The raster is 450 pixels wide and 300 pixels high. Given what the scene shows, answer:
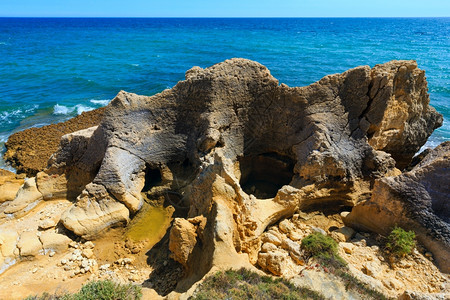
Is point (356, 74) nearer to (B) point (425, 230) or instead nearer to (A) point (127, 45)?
(B) point (425, 230)

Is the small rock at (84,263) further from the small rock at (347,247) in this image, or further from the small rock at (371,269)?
the small rock at (371,269)

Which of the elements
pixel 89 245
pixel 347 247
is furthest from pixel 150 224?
pixel 347 247

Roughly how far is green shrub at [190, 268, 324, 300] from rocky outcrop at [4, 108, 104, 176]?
13153 mm

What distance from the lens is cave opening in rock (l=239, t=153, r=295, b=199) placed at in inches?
418

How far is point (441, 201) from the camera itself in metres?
7.12

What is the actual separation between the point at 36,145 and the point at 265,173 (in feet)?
45.2

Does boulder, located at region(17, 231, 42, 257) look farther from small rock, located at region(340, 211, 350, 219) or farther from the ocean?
the ocean

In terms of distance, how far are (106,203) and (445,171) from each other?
364 inches

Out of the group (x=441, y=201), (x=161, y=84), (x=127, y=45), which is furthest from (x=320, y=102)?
(x=127, y=45)

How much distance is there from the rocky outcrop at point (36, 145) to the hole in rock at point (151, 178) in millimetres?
7554

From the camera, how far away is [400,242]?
714cm

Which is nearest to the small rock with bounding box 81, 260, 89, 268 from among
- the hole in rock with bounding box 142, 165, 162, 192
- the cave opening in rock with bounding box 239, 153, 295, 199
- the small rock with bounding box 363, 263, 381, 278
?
the hole in rock with bounding box 142, 165, 162, 192

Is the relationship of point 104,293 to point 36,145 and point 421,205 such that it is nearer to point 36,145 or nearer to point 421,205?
point 421,205

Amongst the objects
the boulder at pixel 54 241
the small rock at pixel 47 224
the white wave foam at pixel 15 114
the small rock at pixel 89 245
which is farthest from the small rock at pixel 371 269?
the white wave foam at pixel 15 114
